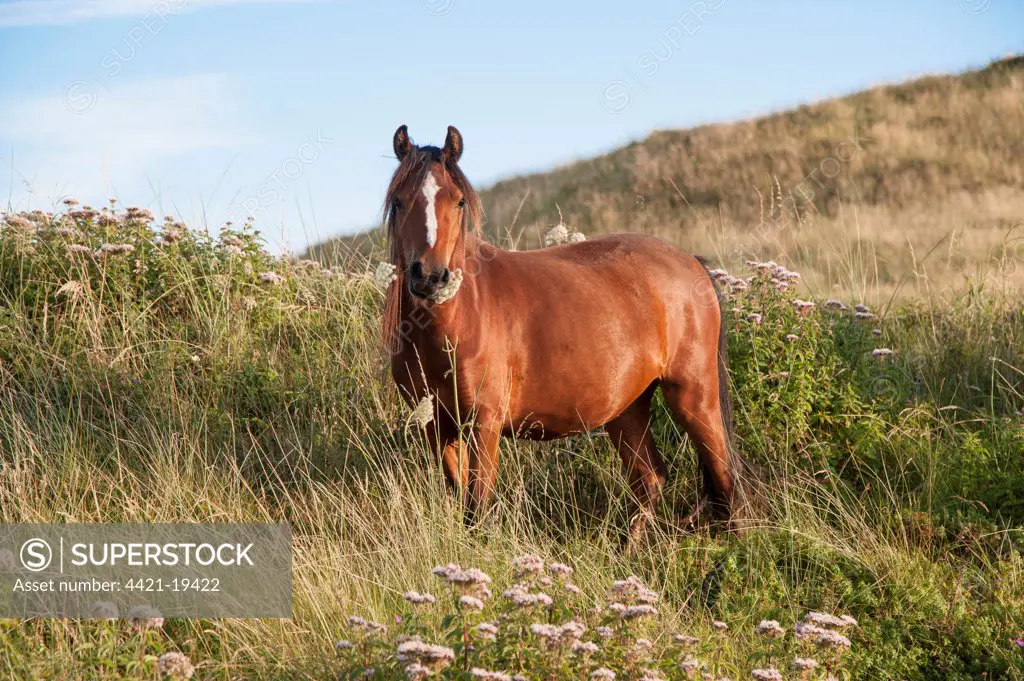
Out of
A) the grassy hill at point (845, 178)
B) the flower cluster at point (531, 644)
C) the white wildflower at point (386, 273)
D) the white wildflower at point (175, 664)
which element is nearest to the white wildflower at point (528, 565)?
the flower cluster at point (531, 644)

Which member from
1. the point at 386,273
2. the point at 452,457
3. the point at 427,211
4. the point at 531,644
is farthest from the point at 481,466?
the point at 531,644

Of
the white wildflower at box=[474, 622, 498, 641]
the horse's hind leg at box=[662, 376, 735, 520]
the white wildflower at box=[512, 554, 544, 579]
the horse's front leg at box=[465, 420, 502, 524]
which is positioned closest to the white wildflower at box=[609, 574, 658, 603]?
the white wildflower at box=[512, 554, 544, 579]

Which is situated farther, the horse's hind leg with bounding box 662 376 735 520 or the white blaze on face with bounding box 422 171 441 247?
the horse's hind leg with bounding box 662 376 735 520

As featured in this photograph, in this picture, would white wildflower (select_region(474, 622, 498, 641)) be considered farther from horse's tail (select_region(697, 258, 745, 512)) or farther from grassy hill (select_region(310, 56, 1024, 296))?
grassy hill (select_region(310, 56, 1024, 296))

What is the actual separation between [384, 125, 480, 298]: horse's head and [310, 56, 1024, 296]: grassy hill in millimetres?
10761

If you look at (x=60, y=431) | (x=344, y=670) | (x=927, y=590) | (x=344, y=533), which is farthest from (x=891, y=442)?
(x=60, y=431)

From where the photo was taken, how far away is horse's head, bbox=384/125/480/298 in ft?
14.0

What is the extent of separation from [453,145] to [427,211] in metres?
0.55

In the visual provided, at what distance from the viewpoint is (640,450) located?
5.99 m

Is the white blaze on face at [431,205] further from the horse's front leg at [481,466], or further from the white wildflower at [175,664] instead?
the white wildflower at [175,664]

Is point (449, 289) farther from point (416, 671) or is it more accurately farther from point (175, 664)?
point (416, 671)

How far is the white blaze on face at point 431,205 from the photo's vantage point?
427 cm

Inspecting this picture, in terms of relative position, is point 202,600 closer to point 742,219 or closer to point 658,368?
point 658,368

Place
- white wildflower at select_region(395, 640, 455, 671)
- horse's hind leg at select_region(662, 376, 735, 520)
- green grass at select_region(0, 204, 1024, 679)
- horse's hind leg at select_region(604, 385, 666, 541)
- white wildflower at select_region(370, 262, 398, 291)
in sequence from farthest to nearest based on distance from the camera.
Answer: horse's hind leg at select_region(604, 385, 666, 541)
horse's hind leg at select_region(662, 376, 735, 520)
white wildflower at select_region(370, 262, 398, 291)
green grass at select_region(0, 204, 1024, 679)
white wildflower at select_region(395, 640, 455, 671)
